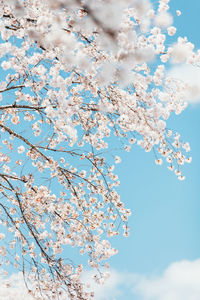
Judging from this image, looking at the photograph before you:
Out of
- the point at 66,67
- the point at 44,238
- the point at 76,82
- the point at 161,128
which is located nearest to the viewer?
the point at 66,67

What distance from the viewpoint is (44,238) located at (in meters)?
5.99

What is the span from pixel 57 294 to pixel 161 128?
9.98 ft

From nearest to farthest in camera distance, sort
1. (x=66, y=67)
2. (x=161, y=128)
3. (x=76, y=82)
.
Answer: (x=66, y=67) → (x=161, y=128) → (x=76, y=82)

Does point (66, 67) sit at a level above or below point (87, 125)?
below

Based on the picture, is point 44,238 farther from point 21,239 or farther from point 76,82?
point 76,82

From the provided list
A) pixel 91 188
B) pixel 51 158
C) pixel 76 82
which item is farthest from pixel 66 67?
pixel 91 188

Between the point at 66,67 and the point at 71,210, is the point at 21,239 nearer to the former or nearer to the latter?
the point at 71,210

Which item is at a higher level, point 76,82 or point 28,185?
point 76,82

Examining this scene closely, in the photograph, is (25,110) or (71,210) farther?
(71,210)

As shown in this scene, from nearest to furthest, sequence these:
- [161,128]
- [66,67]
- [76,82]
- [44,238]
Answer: [66,67]
[161,128]
[76,82]
[44,238]

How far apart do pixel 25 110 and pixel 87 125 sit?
1.01 meters

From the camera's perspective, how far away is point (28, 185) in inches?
239

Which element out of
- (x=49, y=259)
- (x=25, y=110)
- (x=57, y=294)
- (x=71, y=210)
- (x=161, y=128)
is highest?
(x=25, y=110)

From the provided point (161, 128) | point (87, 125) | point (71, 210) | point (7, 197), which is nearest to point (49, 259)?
→ point (71, 210)
